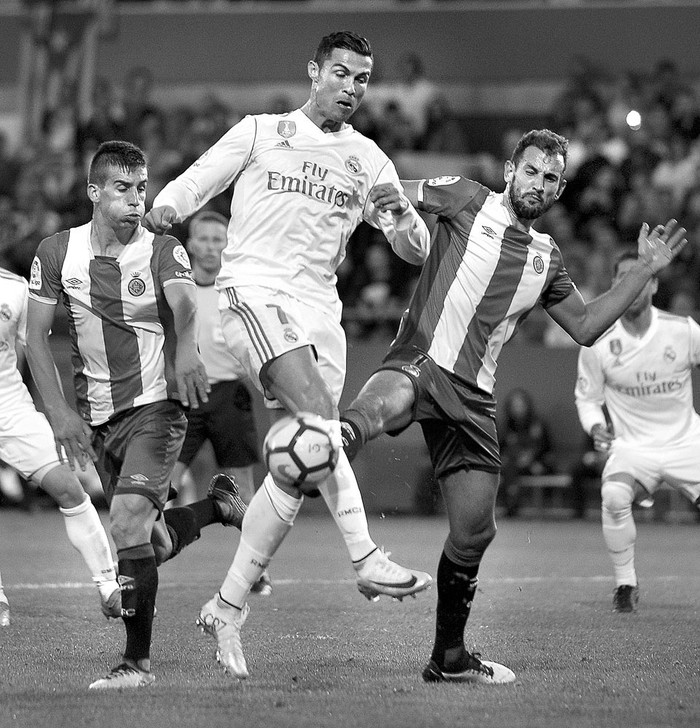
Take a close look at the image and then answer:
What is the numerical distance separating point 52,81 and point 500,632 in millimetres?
16269

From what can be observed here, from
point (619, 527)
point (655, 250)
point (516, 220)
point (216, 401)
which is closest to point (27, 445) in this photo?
point (216, 401)

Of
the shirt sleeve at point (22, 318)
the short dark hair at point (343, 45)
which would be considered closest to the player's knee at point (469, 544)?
the short dark hair at point (343, 45)

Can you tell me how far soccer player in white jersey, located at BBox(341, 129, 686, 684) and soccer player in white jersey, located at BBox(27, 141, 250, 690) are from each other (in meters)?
0.94

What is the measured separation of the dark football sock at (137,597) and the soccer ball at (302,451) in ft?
2.83

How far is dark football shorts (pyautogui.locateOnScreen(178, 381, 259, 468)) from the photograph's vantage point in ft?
30.7

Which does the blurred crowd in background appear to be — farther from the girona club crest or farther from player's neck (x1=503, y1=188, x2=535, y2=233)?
the girona club crest

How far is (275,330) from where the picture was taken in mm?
5523

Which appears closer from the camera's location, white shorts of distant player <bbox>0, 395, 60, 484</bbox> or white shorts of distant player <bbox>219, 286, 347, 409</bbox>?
white shorts of distant player <bbox>219, 286, 347, 409</bbox>

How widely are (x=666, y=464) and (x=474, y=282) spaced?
332cm

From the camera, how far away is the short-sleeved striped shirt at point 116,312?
19.7 feet

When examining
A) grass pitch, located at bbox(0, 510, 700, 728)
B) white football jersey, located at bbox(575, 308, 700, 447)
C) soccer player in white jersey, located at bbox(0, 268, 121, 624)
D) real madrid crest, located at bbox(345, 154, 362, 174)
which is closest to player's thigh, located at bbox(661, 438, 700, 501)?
white football jersey, located at bbox(575, 308, 700, 447)

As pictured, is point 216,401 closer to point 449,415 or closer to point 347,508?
point 449,415

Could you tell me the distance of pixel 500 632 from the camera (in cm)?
719

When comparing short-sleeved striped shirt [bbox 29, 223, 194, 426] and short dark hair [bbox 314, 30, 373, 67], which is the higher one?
short dark hair [bbox 314, 30, 373, 67]
